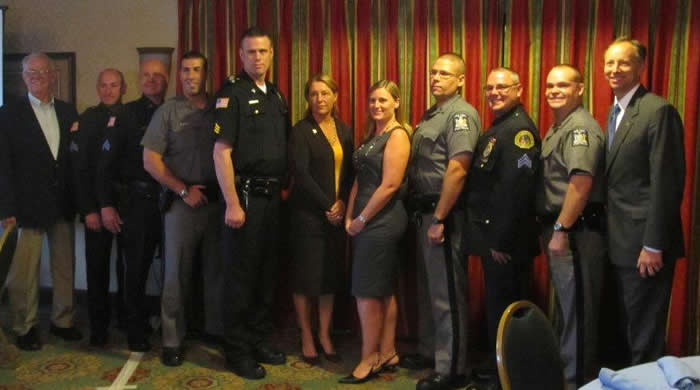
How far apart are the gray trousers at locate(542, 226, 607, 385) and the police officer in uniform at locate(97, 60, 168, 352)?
2.10 m

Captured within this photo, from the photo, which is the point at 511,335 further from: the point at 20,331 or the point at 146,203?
the point at 20,331

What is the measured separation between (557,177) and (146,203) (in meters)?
2.13

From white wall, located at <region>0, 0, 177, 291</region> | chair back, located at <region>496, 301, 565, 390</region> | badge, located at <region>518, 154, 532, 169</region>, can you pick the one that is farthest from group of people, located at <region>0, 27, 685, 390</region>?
chair back, located at <region>496, 301, 565, 390</region>

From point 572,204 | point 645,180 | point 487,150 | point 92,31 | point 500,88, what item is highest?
point 92,31

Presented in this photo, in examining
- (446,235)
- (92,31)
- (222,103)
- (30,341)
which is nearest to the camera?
(446,235)

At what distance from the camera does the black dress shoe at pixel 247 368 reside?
3.39 m

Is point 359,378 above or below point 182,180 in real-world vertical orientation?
below

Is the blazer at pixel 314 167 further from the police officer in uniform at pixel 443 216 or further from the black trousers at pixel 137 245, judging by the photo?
the black trousers at pixel 137 245

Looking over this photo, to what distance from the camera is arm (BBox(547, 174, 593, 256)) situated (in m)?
2.82

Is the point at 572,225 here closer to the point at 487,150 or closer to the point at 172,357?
the point at 487,150

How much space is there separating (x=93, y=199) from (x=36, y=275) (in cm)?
57

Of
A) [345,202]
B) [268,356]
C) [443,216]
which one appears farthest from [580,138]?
[268,356]

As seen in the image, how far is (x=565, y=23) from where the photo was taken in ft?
11.6

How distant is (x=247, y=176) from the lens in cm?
337
